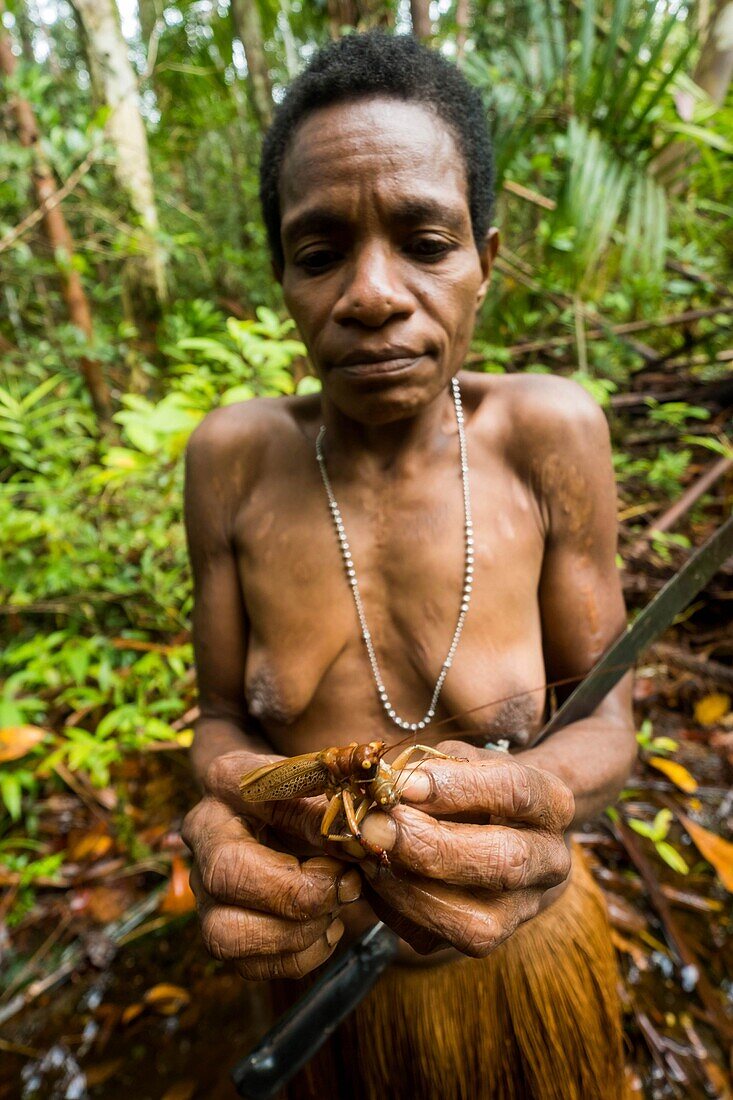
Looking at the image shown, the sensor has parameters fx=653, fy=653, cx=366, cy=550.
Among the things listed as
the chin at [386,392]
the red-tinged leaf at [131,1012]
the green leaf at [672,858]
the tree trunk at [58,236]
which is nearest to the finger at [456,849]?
the chin at [386,392]

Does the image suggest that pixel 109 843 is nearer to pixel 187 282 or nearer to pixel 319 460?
pixel 319 460

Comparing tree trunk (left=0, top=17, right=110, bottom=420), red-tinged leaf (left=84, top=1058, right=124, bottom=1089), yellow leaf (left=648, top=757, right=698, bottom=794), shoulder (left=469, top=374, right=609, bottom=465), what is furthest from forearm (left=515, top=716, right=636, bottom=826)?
tree trunk (left=0, top=17, right=110, bottom=420)

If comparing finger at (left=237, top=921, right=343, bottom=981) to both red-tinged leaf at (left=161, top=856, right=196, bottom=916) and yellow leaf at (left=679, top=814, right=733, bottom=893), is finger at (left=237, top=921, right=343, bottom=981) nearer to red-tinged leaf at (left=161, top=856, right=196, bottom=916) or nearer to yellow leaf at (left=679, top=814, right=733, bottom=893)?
red-tinged leaf at (left=161, top=856, right=196, bottom=916)

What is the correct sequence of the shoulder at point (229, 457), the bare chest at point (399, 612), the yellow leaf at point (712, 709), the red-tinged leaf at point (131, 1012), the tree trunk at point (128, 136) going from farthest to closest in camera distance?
the tree trunk at point (128, 136)
the yellow leaf at point (712, 709)
the red-tinged leaf at point (131, 1012)
the shoulder at point (229, 457)
the bare chest at point (399, 612)

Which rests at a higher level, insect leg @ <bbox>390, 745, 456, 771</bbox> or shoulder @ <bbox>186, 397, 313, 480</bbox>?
shoulder @ <bbox>186, 397, 313, 480</bbox>

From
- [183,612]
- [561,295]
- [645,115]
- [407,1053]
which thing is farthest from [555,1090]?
[561,295]

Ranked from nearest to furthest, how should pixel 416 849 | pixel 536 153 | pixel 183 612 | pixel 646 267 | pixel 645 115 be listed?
pixel 416 849, pixel 645 115, pixel 646 267, pixel 183 612, pixel 536 153

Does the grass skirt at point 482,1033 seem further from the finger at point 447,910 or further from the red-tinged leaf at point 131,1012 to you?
the red-tinged leaf at point 131,1012
